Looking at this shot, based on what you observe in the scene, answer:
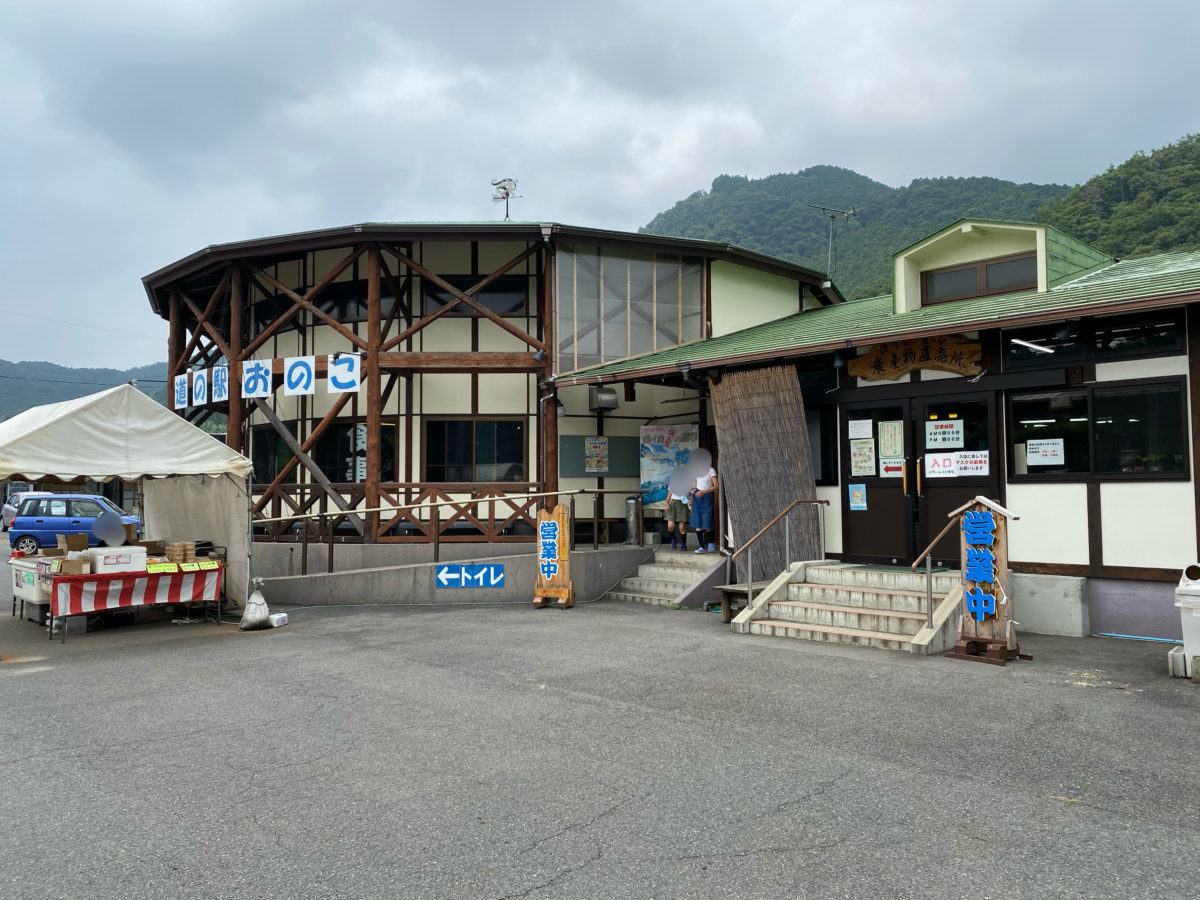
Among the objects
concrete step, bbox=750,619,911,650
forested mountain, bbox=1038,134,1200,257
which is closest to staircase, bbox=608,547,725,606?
concrete step, bbox=750,619,911,650

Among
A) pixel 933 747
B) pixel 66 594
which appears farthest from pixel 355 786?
pixel 66 594

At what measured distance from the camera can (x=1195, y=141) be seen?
36.9m

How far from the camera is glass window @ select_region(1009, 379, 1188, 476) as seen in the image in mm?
8344

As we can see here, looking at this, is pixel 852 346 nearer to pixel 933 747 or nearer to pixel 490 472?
pixel 933 747

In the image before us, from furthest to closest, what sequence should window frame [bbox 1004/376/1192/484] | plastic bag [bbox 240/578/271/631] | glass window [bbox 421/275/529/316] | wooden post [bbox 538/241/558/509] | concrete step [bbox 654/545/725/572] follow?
glass window [bbox 421/275/529/316] < wooden post [bbox 538/241/558/509] < concrete step [bbox 654/545/725/572] < plastic bag [bbox 240/578/271/631] < window frame [bbox 1004/376/1192/484]

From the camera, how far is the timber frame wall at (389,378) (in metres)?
14.2

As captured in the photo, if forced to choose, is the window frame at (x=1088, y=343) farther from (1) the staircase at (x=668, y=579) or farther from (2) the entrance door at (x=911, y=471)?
(1) the staircase at (x=668, y=579)

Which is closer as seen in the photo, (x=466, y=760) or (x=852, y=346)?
(x=466, y=760)

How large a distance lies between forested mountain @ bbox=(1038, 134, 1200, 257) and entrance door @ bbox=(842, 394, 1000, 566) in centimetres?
2135

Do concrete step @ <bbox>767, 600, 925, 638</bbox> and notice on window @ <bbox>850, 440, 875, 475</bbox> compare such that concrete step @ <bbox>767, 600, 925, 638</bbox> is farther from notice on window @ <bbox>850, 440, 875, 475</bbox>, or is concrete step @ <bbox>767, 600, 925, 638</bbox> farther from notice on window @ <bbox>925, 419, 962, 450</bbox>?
notice on window @ <bbox>925, 419, 962, 450</bbox>

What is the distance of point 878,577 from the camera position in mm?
9781

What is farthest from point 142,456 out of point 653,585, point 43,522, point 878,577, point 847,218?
point 847,218

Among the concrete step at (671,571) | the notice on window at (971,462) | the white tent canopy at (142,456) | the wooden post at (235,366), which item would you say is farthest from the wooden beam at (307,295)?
the notice on window at (971,462)

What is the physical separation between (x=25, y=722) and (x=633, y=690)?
466 centimetres
